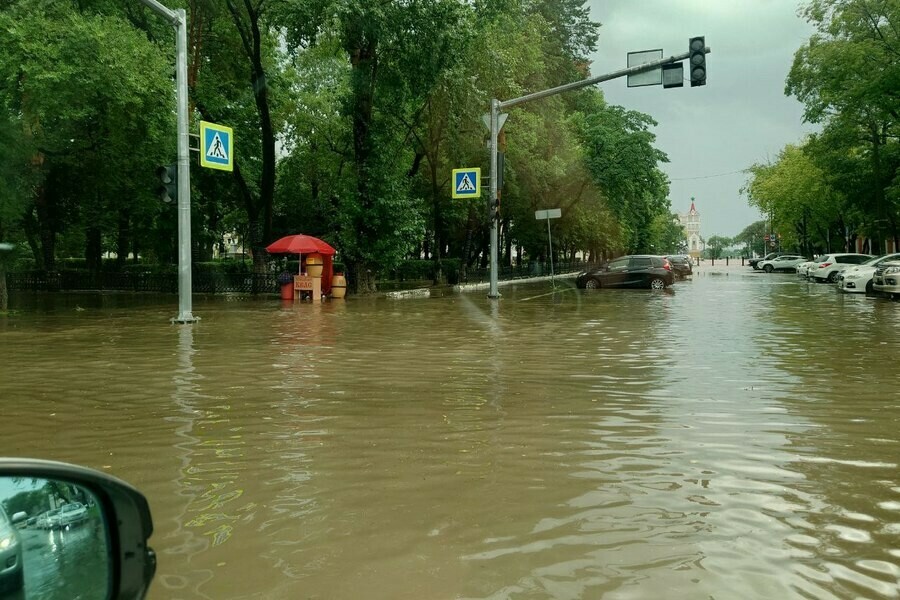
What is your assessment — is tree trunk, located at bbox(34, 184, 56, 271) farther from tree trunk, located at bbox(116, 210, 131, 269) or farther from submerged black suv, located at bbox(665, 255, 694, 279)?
submerged black suv, located at bbox(665, 255, 694, 279)

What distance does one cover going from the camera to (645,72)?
21172 millimetres

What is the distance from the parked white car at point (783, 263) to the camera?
7397cm

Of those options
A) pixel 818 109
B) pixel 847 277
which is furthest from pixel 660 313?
pixel 818 109

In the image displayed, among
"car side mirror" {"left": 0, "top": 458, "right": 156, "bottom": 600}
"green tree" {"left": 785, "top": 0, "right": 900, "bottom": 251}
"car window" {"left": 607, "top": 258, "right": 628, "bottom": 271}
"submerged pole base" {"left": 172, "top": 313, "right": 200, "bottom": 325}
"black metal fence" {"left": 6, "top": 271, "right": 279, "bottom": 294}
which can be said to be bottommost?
"submerged pole base" {"left": 172, "top": 313, "right": 200, "bottom": 325}

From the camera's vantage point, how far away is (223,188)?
34938mm

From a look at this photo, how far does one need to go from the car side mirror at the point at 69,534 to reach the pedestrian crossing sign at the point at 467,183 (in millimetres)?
27853

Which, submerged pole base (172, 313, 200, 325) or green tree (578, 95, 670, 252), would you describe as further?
green tree (578, 95, 670, 252)

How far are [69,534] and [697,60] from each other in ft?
64.6

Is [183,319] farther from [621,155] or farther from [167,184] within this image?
[621,155]

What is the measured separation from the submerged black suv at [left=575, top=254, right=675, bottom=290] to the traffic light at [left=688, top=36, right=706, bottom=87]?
695 inches

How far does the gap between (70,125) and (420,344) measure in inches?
747

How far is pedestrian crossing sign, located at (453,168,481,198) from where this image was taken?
29406 mm

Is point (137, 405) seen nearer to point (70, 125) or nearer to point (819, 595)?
point (819, 595)

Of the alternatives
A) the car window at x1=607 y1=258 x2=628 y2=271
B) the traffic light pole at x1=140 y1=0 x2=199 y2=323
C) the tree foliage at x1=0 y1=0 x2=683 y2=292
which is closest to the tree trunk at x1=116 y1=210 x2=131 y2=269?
the tree foliage at x1=0 y1=0 x2=683 y2=292
